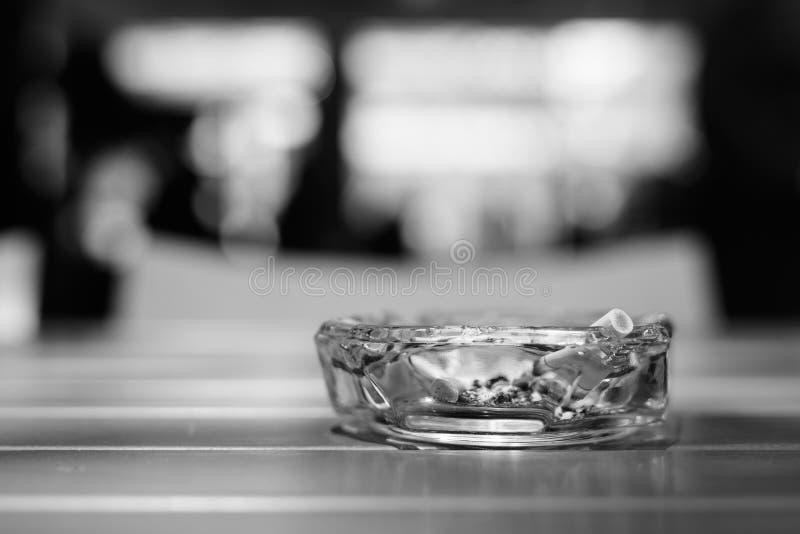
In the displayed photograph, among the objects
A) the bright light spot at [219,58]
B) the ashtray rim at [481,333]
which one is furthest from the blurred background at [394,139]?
the ashtray rim at [481,333]

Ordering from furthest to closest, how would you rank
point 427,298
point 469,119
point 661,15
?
point 661,15 < point 469,119 < point 427,298

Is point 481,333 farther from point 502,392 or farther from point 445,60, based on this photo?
point 445,60

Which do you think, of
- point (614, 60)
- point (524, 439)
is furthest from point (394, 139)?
point (524, 439)

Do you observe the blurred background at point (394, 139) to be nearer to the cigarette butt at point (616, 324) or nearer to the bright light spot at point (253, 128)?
the bright light spot at point (253, 128)

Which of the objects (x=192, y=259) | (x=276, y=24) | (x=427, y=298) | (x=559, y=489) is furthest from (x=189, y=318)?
(x=559, y=489)

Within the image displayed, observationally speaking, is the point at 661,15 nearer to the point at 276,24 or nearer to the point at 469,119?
the point at 469,119
